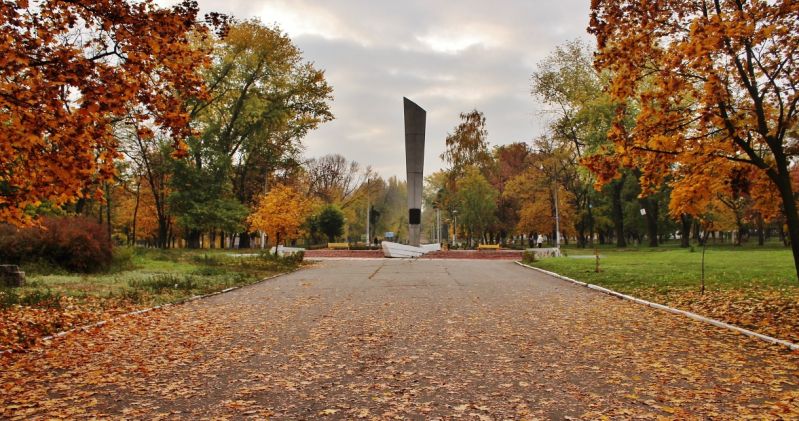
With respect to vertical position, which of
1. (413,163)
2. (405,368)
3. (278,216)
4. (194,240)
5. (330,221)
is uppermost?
(413,163)

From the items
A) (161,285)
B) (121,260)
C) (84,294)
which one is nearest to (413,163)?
(121,260)

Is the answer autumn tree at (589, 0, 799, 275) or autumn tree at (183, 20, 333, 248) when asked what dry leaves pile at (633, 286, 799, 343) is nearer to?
autumn tree at (589, 0, 799, 275)

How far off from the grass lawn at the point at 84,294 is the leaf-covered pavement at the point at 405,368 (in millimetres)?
696

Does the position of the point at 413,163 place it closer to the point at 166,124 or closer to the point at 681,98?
the point at 681,98

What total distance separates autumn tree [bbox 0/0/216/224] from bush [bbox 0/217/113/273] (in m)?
11.9

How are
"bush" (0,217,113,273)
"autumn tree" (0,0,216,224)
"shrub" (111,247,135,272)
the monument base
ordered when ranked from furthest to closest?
the monument base → "shrub" (111,247,135,272) → "bush" (0,217,113,273) → "autumn tree" (0,0,216,224)

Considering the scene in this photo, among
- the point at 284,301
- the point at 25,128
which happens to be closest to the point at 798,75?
the point at 284,301

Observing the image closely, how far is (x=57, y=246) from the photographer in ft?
58.4

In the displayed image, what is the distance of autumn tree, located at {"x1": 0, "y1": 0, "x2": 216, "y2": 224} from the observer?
20.8 feet

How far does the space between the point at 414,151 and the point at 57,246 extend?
26020 millimetres

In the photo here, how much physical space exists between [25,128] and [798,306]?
12137 millimetres

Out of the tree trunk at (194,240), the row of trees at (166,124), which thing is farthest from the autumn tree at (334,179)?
the tree trunk at (194,240)

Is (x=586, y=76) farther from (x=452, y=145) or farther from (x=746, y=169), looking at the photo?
(x=746, y=169)

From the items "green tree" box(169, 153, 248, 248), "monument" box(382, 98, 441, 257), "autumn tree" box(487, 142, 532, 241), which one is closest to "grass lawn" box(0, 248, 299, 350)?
"monument" box(382, 98, 441, 257)
